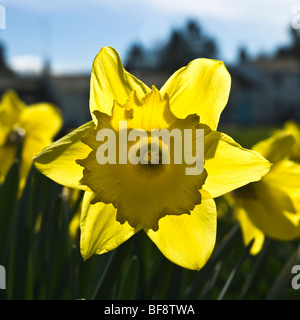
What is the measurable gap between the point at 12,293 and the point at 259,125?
25.5 meters

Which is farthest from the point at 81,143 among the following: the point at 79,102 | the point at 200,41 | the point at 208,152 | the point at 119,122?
the point at 200,41

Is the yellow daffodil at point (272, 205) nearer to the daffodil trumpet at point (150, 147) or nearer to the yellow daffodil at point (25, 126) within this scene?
the daffodil trumpet at point (150, 147)

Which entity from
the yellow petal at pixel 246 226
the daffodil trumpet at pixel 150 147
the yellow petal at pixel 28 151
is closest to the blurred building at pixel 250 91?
the yellow petal at pixel 28 151

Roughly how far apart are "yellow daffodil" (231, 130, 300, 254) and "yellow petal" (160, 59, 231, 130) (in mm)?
451

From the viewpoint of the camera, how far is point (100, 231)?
0.69m

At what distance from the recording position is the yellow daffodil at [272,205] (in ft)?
3.51

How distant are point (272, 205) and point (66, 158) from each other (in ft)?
1.91

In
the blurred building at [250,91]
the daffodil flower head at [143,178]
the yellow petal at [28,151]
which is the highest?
the daffodil flower head at [143,178]

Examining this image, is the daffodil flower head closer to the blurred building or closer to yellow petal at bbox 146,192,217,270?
yellow petal at bbox 146,192,217,270

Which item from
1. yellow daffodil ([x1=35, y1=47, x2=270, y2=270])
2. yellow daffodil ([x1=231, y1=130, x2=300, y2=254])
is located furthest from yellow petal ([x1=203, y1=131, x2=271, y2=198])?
yellow daffodil ([x1=231, y1=130, x2=300, y2=254])

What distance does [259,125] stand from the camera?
2556 centimetres

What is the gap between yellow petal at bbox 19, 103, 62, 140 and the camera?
1.66 metres
